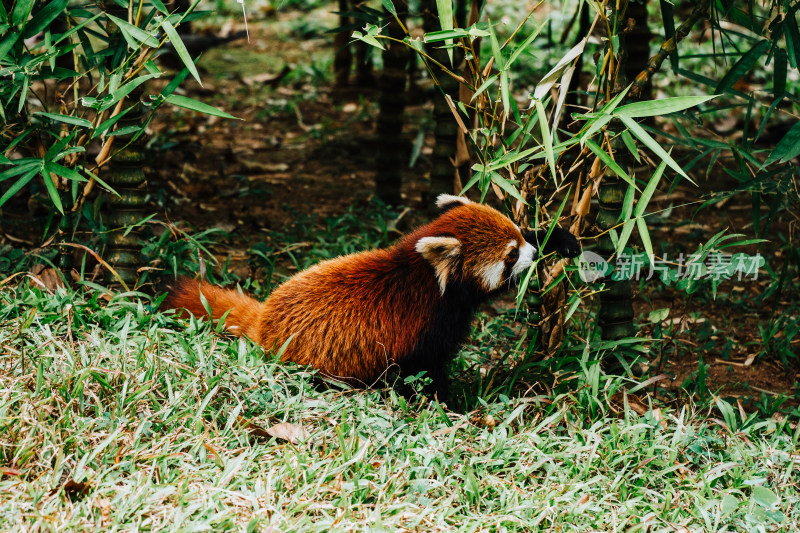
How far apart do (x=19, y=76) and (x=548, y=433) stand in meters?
2.24

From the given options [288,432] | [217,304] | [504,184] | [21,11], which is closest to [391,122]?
[217,304]

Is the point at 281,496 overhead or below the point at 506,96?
below

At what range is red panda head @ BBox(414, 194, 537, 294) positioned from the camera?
9.40 ft

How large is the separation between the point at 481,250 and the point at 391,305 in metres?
0.40

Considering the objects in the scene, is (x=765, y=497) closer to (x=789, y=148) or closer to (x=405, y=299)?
(x=789, y=148)

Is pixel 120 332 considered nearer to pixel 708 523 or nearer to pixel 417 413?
pixel 417 413

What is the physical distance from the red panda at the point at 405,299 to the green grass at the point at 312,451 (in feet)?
0.40

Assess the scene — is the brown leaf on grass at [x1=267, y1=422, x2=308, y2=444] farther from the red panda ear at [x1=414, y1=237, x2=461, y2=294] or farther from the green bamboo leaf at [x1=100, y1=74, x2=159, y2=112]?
the green bamboo leaf at [x1=100, y1=74, x2=159, y2=112]

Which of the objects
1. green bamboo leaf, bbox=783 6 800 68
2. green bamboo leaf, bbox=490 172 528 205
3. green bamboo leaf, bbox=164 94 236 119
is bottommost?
green bamboo leaf, bbox=490 172 528 205

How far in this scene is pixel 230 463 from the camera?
2258mm

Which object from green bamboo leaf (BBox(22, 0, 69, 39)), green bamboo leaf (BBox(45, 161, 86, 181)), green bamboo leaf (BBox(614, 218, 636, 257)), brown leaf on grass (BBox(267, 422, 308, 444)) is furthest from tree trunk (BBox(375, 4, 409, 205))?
brown leaf on grass (BBox(267, 422, 308, 444))

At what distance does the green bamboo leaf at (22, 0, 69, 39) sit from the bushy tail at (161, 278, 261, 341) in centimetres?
112

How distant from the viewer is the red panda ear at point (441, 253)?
279cm

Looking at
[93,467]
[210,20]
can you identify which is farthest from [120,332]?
[210,20]
